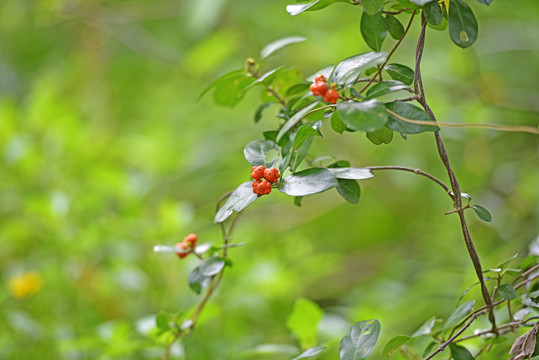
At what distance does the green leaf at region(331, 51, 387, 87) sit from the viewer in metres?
0.37

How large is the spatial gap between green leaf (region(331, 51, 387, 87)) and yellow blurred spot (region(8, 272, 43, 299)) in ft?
2.29

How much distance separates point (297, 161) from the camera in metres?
0.42

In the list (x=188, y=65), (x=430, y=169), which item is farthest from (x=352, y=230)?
(x=188, y=65)

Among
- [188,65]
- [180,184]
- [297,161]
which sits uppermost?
[188,65]

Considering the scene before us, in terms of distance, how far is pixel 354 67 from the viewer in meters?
0.38

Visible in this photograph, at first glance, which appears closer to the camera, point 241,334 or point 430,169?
point 241,334

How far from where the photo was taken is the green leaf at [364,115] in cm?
34

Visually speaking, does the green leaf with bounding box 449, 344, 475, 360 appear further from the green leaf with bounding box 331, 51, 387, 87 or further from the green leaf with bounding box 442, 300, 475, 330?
the green leaf with bounding box 331, 51, 387, 87

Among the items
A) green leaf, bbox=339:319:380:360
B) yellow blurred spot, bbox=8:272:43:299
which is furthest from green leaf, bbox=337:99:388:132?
yellow blurred spot, bbox=8:272:43:299

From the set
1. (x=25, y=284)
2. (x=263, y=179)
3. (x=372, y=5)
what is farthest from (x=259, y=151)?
(x=25, y=284)

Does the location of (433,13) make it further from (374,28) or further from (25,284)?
(25,284)

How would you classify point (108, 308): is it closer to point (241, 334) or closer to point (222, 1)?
point (241, 334)

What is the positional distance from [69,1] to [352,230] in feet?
3.25

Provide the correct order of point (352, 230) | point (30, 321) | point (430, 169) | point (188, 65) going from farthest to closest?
point (352, 230)
point (188, 65)
point (430, 169)
point (30, 321)
